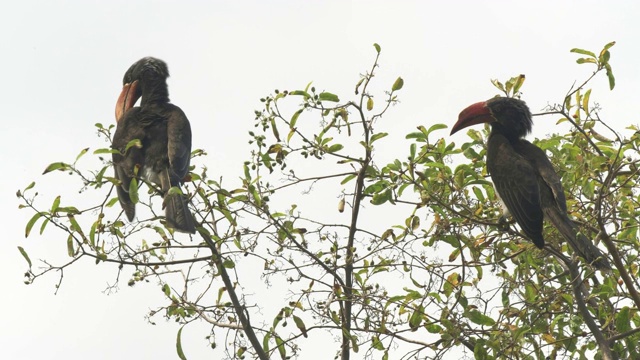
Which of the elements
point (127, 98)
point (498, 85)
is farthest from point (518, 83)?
point (127, 98)

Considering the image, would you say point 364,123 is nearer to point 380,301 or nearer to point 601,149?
point 380,301

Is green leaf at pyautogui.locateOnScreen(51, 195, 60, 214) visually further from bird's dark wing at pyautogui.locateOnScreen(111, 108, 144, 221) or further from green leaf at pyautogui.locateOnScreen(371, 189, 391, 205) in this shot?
green leaf at pyautogui.locateOnScreen(371, 189, 391, 205)

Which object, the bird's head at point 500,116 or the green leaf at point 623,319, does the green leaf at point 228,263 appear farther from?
the bird's head at point 500,116

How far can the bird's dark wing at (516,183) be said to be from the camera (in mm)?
5246

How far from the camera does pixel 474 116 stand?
6.46 m

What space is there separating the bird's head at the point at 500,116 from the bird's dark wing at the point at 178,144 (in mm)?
1875

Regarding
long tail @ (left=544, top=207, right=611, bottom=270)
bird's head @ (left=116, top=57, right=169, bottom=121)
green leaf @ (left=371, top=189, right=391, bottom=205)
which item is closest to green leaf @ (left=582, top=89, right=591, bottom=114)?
long tail @ (left=544, top=207, right=611, bottom=270)

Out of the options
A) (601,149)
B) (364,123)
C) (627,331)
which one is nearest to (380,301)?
(364,123)

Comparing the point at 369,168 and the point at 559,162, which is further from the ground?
the point at 559,162

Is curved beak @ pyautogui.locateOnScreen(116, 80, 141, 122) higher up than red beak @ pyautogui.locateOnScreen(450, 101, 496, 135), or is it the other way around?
curved beak @ pyautogui.locateOnScreen(116, 80, 141, 122)

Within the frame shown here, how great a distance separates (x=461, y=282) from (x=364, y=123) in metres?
0.96

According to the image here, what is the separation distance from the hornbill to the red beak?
1.91 m

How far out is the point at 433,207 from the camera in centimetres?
493

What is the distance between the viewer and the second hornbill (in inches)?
199
